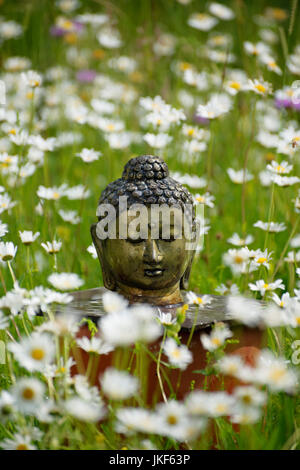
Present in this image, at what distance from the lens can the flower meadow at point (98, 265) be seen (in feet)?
3.59

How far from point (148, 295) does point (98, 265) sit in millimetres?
670

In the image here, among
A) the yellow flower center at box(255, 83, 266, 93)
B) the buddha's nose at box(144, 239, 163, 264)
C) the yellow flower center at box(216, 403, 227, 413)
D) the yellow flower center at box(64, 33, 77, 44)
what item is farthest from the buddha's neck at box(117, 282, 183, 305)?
the yellow flower center at box(64, 33, 77, 44)

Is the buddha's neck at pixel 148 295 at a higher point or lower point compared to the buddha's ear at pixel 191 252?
lower

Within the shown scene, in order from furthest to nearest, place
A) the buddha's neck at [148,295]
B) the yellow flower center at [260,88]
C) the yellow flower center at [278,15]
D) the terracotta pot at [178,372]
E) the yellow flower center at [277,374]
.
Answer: the yellow flower center at [278,15]
the yellow flower center at [260,88]
the buddha's neck at [148,295]
the terracotta pot at [178,372]
the yellow flower center at [277,374]

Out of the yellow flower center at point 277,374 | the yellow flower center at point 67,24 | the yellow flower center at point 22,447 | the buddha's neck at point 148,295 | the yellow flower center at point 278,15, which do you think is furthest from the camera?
the yellow flower center at point 278,15

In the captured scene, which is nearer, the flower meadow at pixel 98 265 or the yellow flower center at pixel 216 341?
the flower meadow at pixel 98 265

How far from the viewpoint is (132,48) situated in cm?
386

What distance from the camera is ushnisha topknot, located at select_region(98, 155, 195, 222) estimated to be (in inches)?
57.8

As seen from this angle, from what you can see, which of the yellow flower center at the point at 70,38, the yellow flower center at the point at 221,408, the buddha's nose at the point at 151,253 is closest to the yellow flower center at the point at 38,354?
the yellow flower center at the point at 221,408

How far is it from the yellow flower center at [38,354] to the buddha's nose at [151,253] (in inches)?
18.0

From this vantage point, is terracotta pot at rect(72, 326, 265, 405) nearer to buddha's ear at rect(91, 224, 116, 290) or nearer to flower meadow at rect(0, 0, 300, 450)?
flower meadow at rect(0, 0, 300, 450)

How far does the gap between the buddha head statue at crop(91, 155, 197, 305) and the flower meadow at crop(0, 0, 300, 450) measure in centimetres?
7

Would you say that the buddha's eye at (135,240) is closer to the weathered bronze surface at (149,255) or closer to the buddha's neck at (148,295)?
the weathered bronze surface at (149,255)

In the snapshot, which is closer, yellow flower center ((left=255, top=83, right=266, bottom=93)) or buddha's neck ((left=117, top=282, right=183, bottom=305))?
buddha's neck ((left=117, top=282, right=183, bottom=305))
